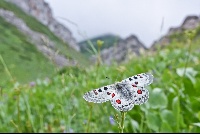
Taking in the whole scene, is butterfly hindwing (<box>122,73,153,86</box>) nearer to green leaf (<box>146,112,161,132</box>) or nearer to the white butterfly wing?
the white butterfly wing

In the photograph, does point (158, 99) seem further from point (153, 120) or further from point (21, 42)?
point (21, 42)

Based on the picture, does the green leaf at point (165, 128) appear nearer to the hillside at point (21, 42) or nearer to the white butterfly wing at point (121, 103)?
the white butterfly wing at point (121, 103)

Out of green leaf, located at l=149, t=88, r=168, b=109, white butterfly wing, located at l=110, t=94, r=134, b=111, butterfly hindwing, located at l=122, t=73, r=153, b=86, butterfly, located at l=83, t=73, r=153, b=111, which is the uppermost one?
green leaf, located at l=149, t=88, r=168, b=109

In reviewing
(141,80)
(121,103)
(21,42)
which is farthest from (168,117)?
(21,42)

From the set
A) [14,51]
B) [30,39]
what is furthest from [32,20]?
[14,51]

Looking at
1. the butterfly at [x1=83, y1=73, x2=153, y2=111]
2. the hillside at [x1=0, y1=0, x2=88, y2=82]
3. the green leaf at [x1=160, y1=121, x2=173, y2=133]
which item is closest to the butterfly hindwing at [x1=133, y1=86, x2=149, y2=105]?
the butterfly at [x1=83, y1=73, x2=153, y2=111]

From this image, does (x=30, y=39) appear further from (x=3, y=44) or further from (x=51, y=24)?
(x=51, y=24)
